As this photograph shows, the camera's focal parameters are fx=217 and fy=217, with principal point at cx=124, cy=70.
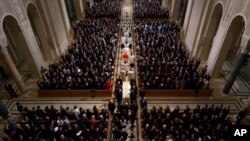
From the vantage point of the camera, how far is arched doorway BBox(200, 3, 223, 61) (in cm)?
1405

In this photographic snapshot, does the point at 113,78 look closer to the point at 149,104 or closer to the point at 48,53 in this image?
the point at 149,104

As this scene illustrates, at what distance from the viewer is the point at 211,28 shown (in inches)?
585

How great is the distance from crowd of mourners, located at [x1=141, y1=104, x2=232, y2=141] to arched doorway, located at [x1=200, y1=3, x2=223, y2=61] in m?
6.59

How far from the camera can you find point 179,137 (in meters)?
9.09

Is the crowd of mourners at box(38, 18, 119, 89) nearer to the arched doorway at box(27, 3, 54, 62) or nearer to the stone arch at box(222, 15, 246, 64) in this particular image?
the arched doorway at box(27, 3, 54, 62)

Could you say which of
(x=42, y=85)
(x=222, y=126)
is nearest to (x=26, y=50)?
(x=42, y=85)

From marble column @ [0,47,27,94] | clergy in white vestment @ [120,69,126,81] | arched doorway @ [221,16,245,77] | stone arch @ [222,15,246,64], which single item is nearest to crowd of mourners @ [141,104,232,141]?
clergy in white vestment @ [120,69,126,81]

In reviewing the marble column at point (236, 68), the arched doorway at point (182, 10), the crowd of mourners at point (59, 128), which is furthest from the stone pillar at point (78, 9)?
the marble column at point (236, 68)

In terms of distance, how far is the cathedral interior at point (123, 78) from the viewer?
9812 mm

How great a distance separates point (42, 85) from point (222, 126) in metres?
9.71

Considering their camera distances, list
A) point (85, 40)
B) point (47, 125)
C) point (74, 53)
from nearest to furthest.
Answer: point (47, 125), point (74, 53), point (85, 40)

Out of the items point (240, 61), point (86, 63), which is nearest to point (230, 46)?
point (240, 61)

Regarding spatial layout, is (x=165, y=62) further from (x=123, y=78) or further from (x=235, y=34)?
(x=235, y=34)

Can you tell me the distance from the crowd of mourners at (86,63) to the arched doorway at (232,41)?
280 inches
